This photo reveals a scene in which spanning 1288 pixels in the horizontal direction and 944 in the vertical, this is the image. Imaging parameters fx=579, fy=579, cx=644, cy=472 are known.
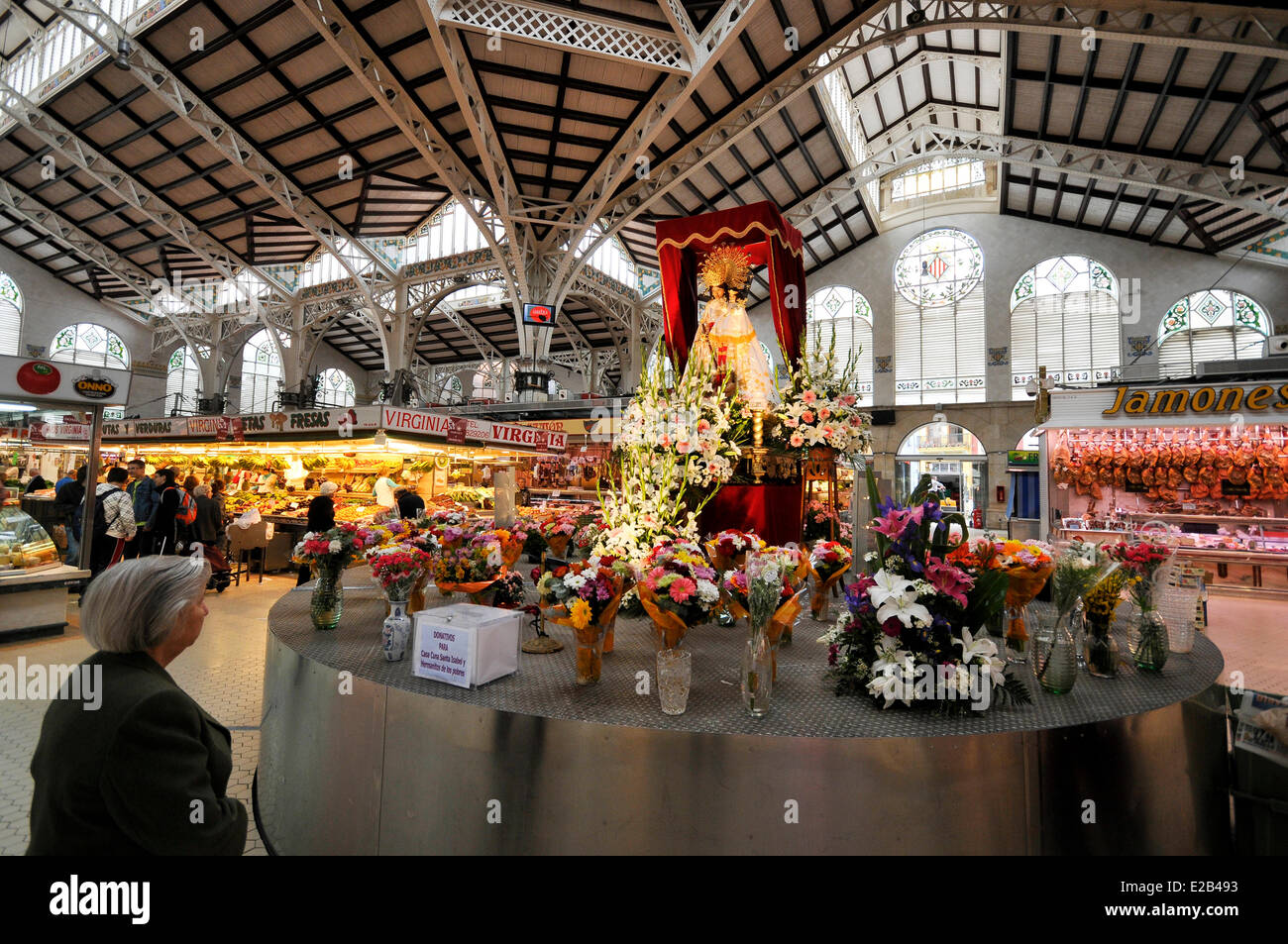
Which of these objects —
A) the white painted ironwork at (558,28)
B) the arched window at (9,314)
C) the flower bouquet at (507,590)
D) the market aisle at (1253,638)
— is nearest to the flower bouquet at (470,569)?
the flower bouquet at (507,590)

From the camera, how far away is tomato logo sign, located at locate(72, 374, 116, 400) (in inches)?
235

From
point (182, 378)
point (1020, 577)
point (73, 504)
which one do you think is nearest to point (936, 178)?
point (1020, 577)

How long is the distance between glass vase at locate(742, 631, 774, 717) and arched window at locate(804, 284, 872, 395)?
16.4 m

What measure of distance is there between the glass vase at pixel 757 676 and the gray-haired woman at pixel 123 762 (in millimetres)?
1366

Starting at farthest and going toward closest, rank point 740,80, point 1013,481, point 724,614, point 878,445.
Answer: point 878,445 → point 1013,481 → point 740,80 → point 724,614

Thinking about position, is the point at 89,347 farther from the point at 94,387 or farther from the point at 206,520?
the point at 94,387

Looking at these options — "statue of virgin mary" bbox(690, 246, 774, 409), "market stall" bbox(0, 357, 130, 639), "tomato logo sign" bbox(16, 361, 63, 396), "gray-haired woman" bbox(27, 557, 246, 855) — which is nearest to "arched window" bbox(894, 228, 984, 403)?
"statue of virgin mary" bbox(690, 246, 774, 409)

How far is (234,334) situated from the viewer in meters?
22.6

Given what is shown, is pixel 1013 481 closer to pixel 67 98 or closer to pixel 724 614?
pixel 724 614

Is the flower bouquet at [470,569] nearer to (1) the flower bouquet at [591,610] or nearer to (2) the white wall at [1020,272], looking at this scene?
(1) the flower bouquet at [591,610]

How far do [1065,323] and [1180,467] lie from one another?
7.57 metres

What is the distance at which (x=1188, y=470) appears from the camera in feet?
Result: 29.6
